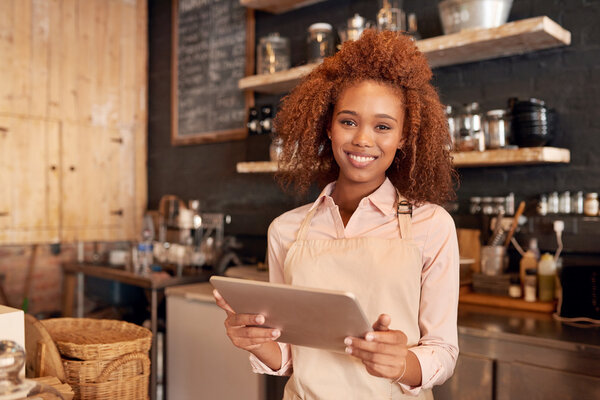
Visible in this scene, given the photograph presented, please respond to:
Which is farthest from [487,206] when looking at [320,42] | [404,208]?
[404,208]

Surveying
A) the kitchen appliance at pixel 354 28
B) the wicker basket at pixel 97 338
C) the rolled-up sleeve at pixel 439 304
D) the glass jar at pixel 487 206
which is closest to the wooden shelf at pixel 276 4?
the kitchen appliance at pixel 354 28

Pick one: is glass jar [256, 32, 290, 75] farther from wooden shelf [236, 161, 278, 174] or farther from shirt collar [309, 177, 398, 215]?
shirt collar [309, 177, 398, 215]

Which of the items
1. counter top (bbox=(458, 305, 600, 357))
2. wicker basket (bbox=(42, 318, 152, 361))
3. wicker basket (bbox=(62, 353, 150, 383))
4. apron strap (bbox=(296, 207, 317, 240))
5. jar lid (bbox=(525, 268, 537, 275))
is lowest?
wicker basket (bbox=(62, 353, 150, 383))

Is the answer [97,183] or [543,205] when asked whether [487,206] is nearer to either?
[543,205]

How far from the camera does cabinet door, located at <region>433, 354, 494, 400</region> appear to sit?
75.8 inches

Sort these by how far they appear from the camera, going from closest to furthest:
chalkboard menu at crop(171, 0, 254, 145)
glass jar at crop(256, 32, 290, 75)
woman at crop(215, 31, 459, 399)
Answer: woman at crop(215, 31, 459, 399) < glass jar at crop(256, 32, 290, 75) < chalkboard menu at crop(171, 0, 254, 145)

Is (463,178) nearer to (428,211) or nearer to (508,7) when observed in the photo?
(508,7)

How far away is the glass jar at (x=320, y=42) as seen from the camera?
9.96 feet

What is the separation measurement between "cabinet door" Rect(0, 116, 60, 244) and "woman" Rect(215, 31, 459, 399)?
2837 millimetres

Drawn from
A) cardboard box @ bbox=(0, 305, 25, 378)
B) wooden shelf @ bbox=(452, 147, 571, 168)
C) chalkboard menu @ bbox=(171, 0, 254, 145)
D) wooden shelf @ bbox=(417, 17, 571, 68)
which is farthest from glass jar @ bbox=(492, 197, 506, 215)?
cardboard box @ bbox=(0, 305, 25, 378)

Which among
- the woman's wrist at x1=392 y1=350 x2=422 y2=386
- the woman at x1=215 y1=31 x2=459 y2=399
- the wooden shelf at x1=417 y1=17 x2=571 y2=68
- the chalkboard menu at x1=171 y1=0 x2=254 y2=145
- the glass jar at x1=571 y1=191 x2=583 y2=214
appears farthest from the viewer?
the chalkboard menu at x1=171 y1=0 x2=254 y2=145

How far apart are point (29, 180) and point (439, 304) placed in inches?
130

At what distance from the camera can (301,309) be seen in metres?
1.16

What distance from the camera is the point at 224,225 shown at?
388 cm
